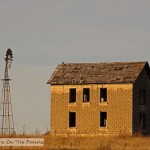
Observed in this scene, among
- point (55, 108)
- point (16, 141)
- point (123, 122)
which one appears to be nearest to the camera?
point (16, 141)

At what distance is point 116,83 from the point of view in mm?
48875

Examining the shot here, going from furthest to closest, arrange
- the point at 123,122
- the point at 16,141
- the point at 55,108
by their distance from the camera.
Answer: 1. the point at 55,108
2. the point at 123,122
3. the point at 16,141

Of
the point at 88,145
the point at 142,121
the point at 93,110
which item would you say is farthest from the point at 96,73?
the point at 88,145

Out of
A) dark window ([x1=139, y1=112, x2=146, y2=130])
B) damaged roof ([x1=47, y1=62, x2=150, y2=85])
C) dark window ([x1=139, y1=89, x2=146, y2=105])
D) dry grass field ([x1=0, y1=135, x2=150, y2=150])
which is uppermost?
damaged roof ([x1=47, y1=62, x2=150, y2=85])

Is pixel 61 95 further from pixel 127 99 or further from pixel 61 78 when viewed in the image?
pixel 127 99

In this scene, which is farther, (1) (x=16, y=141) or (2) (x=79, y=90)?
(2) (x=79, y=90)

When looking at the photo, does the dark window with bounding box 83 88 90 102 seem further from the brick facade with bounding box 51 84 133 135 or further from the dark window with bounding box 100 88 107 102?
the dark window with bounding box 100 88 107 102

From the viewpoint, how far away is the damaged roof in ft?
161

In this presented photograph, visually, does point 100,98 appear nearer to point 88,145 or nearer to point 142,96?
point 142,96

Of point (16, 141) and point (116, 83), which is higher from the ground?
point (116, 83)

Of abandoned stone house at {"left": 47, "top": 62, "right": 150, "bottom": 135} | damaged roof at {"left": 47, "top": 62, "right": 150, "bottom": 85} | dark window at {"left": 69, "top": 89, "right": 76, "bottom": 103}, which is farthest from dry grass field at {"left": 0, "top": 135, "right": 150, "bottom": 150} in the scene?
dark window at {"left": 69, "top": 89, "right": 76, "bottom": 103}

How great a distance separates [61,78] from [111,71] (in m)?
4.66

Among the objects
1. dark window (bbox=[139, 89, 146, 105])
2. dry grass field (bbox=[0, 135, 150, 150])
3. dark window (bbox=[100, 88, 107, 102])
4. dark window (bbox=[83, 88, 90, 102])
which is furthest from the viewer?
dark window (bbox=[139, 89, 146, 105])

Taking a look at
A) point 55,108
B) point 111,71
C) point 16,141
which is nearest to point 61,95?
point 55,108
